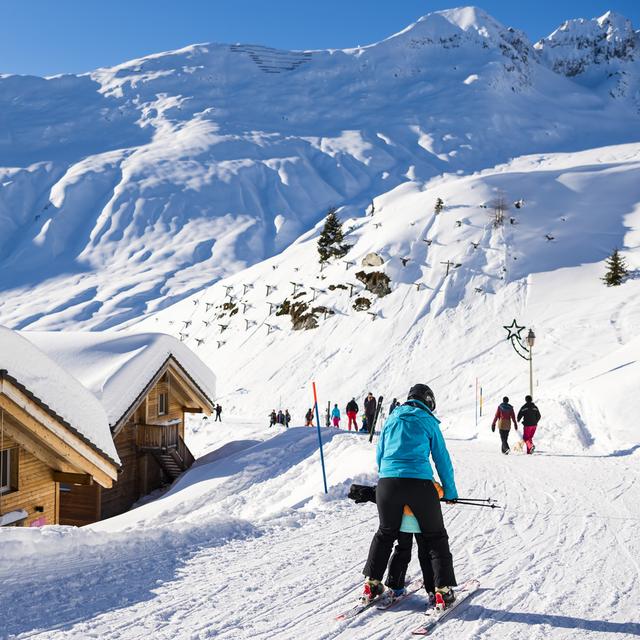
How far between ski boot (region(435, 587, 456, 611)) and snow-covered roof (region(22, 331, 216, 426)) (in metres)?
13.9

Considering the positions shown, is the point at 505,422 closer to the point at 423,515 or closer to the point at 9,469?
the point at 9,469

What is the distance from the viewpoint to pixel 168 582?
594cm

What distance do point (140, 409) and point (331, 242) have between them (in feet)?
120

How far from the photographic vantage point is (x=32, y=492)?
9.73 m


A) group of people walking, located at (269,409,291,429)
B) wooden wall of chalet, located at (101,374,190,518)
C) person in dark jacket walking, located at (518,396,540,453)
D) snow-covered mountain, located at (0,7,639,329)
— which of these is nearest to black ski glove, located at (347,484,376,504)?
person in dark jacket walking, located at (518,396,540,453)

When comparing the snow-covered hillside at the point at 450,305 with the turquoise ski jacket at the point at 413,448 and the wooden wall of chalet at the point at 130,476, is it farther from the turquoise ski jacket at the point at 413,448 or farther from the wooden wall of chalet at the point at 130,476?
the turquoise ski jacket at the point at 413,448

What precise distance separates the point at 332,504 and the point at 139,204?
153466 mm

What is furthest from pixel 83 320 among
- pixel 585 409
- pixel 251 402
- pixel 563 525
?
pixel 563 525

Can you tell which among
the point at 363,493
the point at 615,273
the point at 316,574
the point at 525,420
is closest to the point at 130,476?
the point at 525,420

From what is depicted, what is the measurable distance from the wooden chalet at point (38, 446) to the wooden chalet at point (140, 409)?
7.13 meters

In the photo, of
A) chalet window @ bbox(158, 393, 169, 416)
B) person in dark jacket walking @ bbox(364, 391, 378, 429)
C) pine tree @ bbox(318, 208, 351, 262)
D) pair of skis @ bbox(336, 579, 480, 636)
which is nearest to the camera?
pair of skis @ bbox(336, 579, 480, 636)

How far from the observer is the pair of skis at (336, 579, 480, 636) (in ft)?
15.5

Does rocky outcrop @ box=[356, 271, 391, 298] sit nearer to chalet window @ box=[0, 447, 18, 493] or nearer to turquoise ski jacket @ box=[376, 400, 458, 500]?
chalet window @ box=[0, 447, 18, 493]

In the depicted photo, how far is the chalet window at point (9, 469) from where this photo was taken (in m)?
9.23
